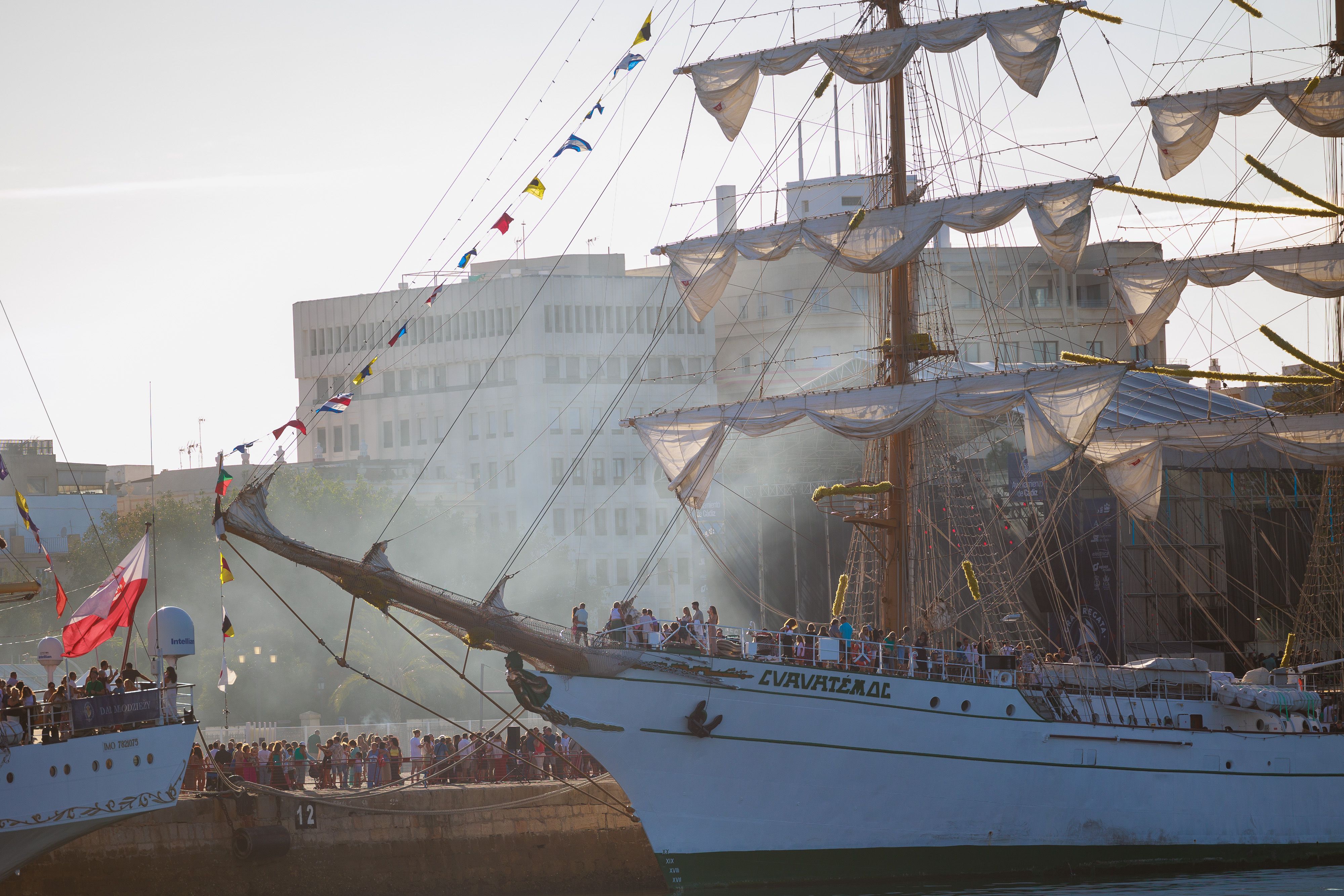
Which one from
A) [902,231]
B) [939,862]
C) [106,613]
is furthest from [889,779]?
[106,613]

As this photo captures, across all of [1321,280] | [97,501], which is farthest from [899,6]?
[97,501]

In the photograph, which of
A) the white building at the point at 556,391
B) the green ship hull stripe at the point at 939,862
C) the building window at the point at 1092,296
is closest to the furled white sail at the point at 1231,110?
the green ship hull stripe at the point at 939,862

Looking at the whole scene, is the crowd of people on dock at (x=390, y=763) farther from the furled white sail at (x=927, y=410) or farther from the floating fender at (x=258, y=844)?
the furled white sail at (x=927, y=410)

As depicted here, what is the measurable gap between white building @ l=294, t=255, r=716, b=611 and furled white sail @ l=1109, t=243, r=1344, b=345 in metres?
44.8

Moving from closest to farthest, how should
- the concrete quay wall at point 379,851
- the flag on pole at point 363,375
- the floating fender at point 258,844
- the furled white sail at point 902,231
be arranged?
1. the flag on pole at point 363,375
2. the floating fender at point 258,844
3. the concrete quay wall at point 379,851
4. the furled white sail at point 902,231

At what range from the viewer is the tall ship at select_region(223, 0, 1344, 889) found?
29984 mm

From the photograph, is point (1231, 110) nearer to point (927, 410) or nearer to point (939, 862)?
point (927, 410)

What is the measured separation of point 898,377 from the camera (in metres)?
36.9

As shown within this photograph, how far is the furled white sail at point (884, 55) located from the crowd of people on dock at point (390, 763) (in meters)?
14.6

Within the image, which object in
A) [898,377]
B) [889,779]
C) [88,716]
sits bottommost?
[889,779]

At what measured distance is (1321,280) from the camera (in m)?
41.8

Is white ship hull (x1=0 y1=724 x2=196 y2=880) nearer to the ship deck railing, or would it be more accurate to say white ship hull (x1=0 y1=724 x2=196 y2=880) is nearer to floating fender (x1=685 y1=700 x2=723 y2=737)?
the ship deck railing

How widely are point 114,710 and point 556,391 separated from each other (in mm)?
63752

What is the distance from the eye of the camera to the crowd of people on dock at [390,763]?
101ft
